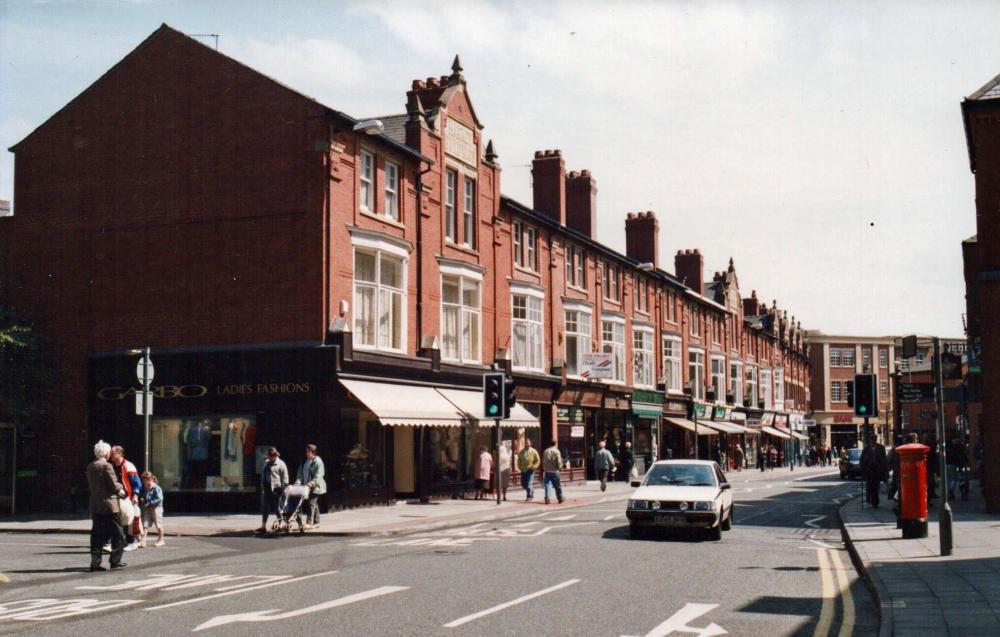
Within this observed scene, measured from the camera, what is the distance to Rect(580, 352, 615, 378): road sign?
42.4 m

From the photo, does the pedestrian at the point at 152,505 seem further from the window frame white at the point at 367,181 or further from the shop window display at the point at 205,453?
the window frame white at the point at 367,181

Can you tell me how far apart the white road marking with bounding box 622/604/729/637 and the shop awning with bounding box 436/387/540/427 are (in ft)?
66.2

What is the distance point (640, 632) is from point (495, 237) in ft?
89.7

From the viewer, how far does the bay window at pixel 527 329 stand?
125ft

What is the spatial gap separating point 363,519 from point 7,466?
A: 438 inches

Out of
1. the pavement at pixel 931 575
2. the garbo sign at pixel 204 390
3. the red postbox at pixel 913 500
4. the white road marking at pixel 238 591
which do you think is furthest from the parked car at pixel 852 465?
the white road marking at pixel 238 591

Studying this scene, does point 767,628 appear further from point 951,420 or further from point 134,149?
point 951,420

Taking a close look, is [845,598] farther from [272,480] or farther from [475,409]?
[475,409]

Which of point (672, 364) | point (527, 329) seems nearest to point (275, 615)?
point (527, 329)

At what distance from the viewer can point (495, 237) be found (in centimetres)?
3625

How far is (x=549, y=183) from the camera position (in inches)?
1746

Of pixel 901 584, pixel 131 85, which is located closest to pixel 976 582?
pixel 901 584

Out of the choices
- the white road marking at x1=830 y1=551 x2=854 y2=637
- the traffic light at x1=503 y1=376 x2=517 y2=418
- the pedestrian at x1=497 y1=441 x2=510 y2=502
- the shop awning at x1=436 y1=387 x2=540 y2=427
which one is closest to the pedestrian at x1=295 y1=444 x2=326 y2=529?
the traffic light at x1=503 y1=376 x2=517 y2=418

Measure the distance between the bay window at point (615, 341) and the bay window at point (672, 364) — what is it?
270 inches
